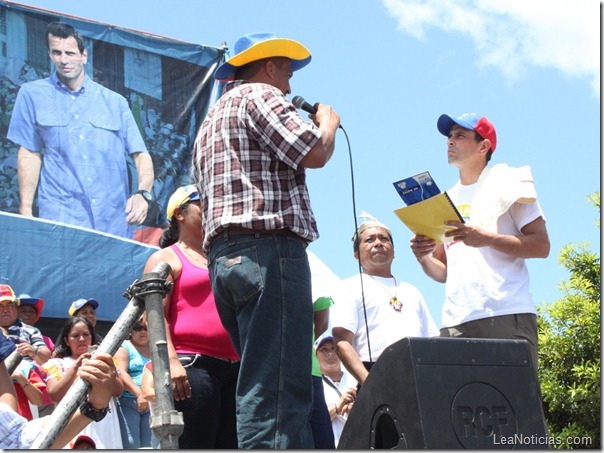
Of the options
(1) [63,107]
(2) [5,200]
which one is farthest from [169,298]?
(1) [63,107]

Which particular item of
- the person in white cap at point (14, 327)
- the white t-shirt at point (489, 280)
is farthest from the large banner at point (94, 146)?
the white t-shirt at point (489, 280)

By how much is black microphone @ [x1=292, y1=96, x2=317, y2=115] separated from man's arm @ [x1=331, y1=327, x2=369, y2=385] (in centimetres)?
160

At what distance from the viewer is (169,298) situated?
362 centimetres

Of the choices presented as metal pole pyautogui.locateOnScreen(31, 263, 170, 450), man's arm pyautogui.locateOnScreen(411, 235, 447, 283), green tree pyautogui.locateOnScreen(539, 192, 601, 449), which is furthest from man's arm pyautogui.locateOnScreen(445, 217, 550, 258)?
green tree pyautogui.locateOnScreen(539, 192, 601, 449)

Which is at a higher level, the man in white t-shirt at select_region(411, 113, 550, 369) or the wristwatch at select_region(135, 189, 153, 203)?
the wristwatch at select_region(135, 189, 153, 203)

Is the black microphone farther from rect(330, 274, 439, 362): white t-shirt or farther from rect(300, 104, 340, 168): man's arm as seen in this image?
rect(330, 274, 439, 362): white t-shirt

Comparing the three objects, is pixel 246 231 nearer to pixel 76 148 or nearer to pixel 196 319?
pixel 196 319

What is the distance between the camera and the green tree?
6641 mm

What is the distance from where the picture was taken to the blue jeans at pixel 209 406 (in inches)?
134

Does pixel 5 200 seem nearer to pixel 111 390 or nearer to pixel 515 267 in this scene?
pixel 515 267

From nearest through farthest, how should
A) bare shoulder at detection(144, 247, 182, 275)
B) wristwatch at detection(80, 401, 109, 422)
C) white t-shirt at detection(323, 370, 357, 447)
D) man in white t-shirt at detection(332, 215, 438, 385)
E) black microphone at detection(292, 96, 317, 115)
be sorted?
1. wristwatch at detection(80, 401, 109, 422)
2. black microphone at detection(292, 96, 317, 115)
3. bare shoulder at detection(144, 247, 182, 275)
4. man in white t-shirt at detection(332, 215, 438, 385)
5. white t-shirt at detection(323, 370, 357, 447)

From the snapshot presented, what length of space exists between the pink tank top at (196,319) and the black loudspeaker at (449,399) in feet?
2.75

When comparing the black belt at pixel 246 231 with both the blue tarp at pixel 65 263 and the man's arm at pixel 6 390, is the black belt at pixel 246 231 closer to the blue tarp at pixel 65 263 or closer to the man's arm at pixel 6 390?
the man's arm at pixel 6 390

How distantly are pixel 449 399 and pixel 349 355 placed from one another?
184 centimetres
